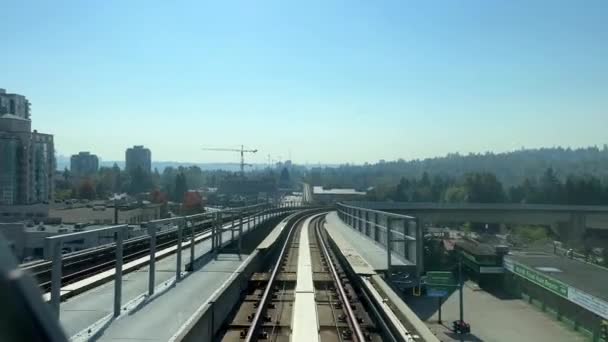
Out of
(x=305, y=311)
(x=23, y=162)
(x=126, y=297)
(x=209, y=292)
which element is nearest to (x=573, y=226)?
(x=23, y=162)

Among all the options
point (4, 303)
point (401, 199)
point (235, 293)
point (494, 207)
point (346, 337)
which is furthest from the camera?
point (401, 199)

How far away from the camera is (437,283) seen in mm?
14312

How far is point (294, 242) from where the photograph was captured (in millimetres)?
32156

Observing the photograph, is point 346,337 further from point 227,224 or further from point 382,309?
point 227,224

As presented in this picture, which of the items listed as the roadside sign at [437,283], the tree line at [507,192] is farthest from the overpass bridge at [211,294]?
the tree line at [507,192]

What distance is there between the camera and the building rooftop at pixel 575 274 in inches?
900

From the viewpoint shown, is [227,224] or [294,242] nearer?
[227,224]

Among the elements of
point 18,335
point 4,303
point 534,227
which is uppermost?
point 4,303

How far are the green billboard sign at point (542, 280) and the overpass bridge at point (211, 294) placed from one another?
10.2 metres

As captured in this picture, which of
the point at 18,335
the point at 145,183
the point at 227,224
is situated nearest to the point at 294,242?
the point at 227,224

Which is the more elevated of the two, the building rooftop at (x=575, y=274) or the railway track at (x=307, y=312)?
the railway track at (x=307, y=312)

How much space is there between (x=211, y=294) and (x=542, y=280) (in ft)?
66.9

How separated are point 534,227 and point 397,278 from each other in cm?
6877

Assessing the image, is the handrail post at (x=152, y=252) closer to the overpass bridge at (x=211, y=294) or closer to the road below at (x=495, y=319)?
the overpass bridge at (x=211, y=294)
